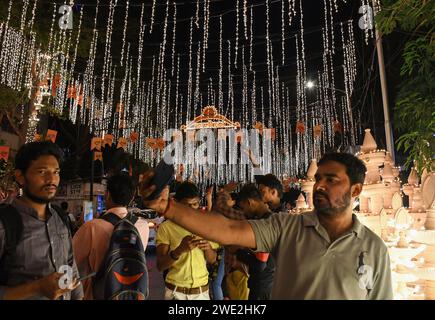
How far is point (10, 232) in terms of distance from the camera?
69.7 inches

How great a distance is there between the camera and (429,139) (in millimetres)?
4422

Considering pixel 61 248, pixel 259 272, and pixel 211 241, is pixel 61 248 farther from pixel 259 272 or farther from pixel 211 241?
pixel 259 272

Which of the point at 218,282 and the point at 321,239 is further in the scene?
the point at 218,282

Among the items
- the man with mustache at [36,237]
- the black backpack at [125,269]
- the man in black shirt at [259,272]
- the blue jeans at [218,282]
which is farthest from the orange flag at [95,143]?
the man with mustache at [36,237]

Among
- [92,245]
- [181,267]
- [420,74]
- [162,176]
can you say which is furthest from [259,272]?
[420,74]

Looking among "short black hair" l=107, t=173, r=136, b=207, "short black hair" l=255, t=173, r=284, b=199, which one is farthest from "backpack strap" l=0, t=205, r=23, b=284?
"short black hair" l=255, t=173, r=284, b=199

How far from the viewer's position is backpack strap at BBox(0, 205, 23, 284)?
1747mm

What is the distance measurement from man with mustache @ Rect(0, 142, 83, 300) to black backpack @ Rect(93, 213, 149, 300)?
21 cm

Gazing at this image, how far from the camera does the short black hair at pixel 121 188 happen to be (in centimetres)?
303

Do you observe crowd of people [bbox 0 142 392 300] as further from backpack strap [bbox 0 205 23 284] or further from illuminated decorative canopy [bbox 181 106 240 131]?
illuminated decorative canopy [bbox 181 106 240 131]

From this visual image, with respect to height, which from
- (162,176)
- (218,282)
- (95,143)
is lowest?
(218,282)

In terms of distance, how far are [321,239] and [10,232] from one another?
160 cm

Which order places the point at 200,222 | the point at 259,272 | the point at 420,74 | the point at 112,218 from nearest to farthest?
the point at 200,222
the point at 112,218
the point at 259,272
the point at 420,74
